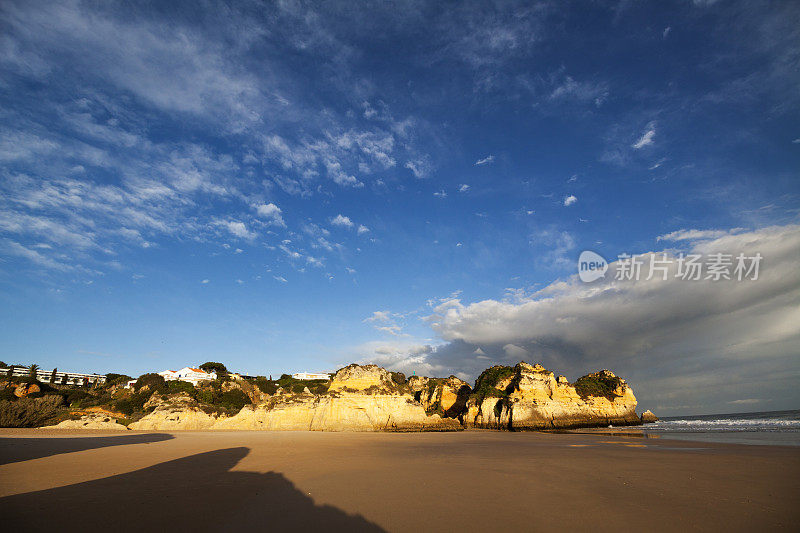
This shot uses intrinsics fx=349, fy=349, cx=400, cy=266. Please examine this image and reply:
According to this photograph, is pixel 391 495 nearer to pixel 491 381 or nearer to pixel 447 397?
pixel 491 381

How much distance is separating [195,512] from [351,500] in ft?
10.0

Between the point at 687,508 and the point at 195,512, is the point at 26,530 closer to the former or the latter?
the point at 195,512

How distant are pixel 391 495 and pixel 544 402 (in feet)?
177

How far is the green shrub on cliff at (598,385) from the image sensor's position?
6375 centimetres

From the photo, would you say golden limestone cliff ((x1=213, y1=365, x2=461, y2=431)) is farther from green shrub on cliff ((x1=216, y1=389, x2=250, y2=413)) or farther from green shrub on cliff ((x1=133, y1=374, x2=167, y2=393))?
green shrub on cliff ((x1=133, y1=374, x2=167, y2=393))

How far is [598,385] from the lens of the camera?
68.8m

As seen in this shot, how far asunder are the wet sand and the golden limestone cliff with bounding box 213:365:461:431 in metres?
27.8

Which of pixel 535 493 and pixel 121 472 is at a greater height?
pixel 535 493

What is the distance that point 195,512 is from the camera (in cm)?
679

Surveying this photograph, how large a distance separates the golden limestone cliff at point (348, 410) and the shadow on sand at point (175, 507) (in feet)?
105

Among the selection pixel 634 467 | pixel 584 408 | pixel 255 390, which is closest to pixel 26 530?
pixel 634 467

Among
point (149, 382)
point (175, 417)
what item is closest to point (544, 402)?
point (175, 417)

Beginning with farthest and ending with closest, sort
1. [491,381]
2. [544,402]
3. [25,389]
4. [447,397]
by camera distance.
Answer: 1. [447,397]
2. [491,381]
3. [544,402]
4. [25,389]

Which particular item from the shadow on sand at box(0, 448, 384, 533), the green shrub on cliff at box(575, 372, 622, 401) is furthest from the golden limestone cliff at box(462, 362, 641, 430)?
the shadow on sand at box(0, 448, 384, 533)
